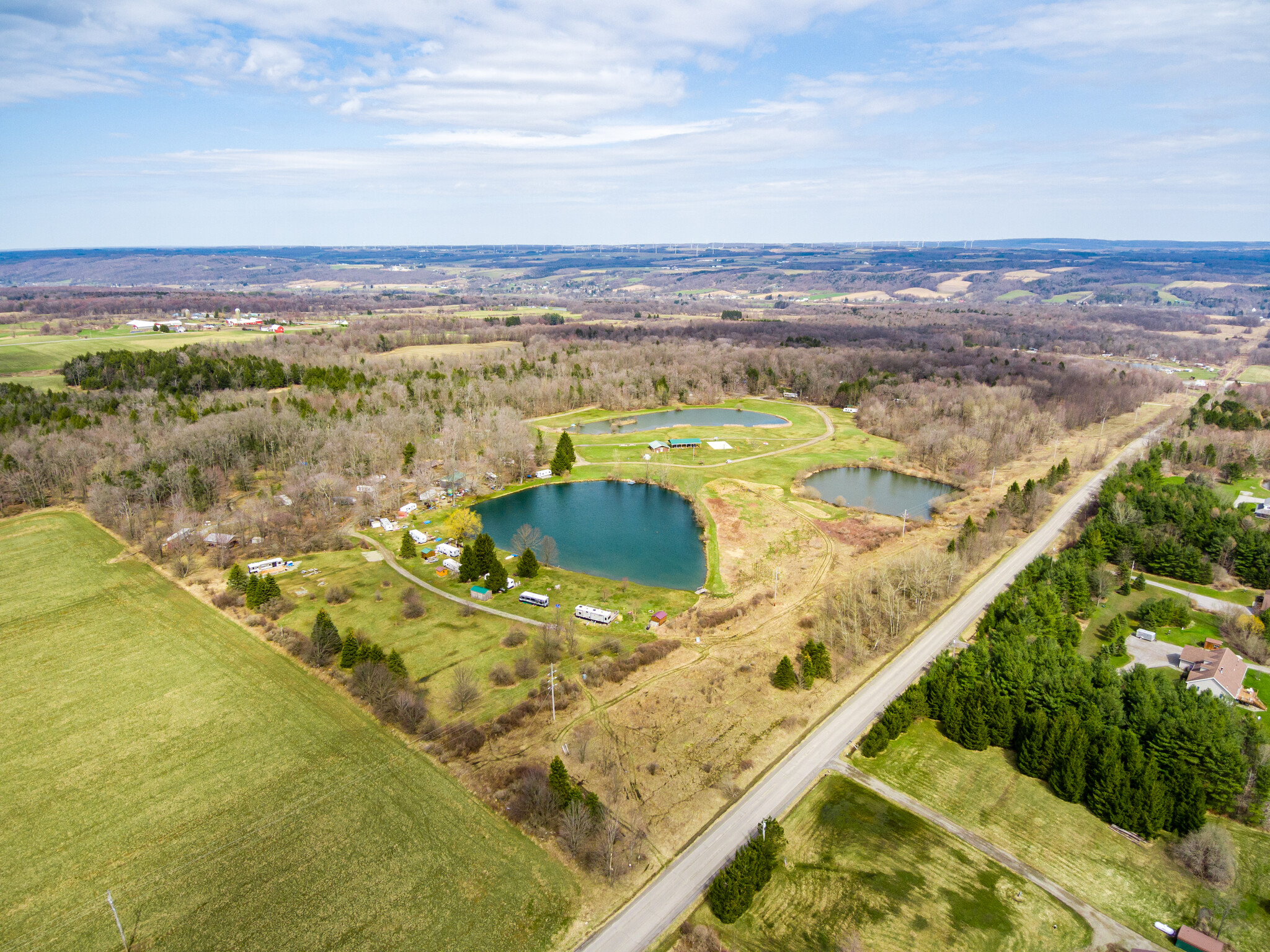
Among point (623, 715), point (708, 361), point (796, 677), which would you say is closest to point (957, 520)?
point (796, 677)

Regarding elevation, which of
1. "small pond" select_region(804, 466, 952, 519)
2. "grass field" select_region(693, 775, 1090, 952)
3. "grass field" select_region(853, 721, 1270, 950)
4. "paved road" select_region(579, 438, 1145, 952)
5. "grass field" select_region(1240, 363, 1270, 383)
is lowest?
"small pond" select_region(804, 466, 952, 519)

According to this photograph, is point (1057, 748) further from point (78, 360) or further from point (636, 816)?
point (78, 360)

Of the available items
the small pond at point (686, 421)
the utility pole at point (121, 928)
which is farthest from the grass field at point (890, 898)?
the small pond at point (686, 421)

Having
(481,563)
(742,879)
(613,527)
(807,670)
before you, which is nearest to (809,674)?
(807,670)

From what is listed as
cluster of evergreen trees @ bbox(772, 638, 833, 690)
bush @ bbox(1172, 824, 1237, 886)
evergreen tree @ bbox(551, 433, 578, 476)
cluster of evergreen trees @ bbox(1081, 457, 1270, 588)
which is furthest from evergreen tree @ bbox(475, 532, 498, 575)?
cluster of evergreen trees @ bbox(1081, 457, 1270, 588)

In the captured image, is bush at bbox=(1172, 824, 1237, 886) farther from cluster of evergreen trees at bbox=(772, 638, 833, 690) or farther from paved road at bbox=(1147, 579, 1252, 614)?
paved road at bbox=(1147, 579, 1252, 614)

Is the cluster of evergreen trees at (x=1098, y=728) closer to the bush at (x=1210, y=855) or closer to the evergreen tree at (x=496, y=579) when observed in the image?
the bush at (x=1210, y=855)

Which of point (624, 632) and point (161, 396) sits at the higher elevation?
point (161, 396)
